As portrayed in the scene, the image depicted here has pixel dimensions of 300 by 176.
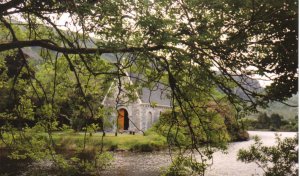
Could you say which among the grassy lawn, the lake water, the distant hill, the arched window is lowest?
the lake water

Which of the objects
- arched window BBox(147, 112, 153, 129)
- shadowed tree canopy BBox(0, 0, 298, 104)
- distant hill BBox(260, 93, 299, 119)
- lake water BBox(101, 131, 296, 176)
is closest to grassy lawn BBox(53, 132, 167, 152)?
lake water BBox(101, 131, 296, 176)

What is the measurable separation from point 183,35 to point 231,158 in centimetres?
2316

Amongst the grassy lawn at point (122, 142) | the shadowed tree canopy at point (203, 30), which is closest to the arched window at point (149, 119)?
the grassy lawn at point (122, 142)

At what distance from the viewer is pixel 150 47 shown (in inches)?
261

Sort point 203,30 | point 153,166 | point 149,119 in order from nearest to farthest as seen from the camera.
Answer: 1. point 203,30
2. point 153,166
3. point 149,119

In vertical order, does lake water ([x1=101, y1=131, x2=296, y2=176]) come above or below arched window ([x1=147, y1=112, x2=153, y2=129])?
below

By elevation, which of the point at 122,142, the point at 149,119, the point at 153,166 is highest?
the point at 149,119

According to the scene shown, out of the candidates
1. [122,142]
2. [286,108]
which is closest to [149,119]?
[122,142]

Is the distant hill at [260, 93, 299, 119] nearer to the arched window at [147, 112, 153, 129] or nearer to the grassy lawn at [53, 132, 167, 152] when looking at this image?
the grassy lawn at [53, 132, 167, 152]

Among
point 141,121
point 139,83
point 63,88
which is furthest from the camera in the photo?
point 141,121

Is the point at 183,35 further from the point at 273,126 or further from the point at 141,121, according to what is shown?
the point at 273,126

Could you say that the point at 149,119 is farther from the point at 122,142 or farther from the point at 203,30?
the point at 203,30

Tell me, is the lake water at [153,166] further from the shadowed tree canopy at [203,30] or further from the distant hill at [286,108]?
the shadowed tree canopy at [203,30]

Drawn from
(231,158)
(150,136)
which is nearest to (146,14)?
(231,158)
